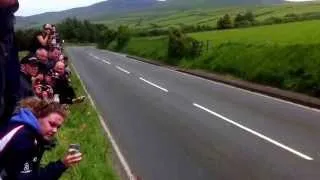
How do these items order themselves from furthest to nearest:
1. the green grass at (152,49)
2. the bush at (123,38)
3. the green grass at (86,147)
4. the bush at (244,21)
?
the bush at (123,38), the bush at (244,21), the green grass at (152,49), the green grass at (86,147)

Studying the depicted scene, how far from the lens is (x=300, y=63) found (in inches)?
1087

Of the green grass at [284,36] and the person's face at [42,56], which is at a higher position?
the person's face at [42,56]

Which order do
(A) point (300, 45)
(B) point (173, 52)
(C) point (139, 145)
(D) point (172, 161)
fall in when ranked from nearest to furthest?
(D) point (172, 161), (C) point (139, 145), (A) point (300, 45), (B) point (173, 52)

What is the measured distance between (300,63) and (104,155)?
1778 centimetres

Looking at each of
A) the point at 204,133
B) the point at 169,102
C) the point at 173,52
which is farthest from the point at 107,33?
the point at 204,133

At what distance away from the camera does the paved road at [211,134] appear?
452 inches

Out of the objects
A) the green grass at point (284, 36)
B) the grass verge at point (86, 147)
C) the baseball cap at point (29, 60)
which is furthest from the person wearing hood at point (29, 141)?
the green grass at point (284, 36)

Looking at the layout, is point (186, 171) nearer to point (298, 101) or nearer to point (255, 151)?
point (255, 151)

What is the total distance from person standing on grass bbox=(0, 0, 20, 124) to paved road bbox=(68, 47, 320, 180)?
7.15m

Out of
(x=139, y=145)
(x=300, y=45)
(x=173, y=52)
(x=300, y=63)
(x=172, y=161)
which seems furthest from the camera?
(x=173, y=52)

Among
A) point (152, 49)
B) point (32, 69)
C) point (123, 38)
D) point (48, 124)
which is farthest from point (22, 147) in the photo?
point (123, 38)

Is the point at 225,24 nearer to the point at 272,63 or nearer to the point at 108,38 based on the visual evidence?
the point at 108,38

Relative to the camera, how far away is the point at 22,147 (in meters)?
4.37

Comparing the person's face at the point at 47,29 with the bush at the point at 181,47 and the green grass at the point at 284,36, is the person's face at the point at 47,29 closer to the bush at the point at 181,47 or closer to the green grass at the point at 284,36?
the green grass at the point at 284,36
